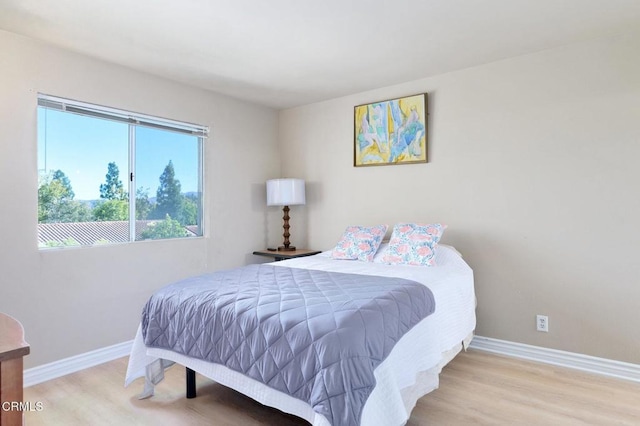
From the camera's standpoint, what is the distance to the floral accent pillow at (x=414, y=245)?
9.54 ft

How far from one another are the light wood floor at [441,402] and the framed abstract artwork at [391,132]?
6.16 ft

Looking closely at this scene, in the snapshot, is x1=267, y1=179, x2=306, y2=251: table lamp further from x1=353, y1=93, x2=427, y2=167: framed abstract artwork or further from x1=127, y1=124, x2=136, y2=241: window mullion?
x1=127, y1=124, x2=136, y2=241: window mullion

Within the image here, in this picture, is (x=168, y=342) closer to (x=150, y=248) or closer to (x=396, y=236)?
(x=150, y=248)

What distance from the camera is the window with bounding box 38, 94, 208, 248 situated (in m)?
2.78

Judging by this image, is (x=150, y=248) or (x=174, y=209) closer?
(x=150, y=248)

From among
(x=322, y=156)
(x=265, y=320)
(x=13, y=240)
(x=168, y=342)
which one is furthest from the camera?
(x=322, y=156)

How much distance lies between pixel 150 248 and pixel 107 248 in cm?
35

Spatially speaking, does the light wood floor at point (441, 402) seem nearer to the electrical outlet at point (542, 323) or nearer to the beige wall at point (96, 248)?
the electrical outlet at point (542, 323)

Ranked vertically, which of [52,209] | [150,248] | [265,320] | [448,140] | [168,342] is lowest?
[168,342]

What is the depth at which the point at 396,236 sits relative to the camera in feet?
10.5

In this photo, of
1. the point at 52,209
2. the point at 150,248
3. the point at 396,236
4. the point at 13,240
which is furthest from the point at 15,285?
the point at 396,236

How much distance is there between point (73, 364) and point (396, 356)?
241 cm

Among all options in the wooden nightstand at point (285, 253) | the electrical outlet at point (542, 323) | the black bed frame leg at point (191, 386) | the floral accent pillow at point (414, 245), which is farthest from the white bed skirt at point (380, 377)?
the wooden nightstand at point (285, 253)

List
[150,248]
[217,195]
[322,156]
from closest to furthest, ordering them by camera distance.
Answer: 1. [150,248]
2. [217,195]
3. [322,156]
